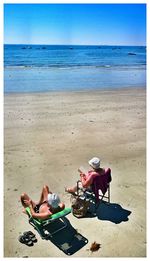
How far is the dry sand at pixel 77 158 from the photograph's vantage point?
206 inches

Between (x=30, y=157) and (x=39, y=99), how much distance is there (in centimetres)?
676

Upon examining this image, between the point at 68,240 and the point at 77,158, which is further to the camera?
the point at 77,158

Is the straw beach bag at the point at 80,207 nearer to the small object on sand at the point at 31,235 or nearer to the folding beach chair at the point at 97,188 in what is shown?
the folding beach chair at the point at 97,188

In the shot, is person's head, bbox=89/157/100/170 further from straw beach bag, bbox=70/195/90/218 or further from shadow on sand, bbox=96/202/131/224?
shadow on sand, bbox=96/202/131/224

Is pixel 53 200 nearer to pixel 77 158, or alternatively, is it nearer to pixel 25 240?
pixel 25 240

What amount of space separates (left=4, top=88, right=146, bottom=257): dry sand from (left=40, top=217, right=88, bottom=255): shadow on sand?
9 cm

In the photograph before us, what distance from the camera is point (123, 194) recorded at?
6.52m

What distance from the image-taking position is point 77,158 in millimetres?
8203

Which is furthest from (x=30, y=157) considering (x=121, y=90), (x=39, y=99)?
(x=121, y=90)

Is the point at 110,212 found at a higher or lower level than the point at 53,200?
lower

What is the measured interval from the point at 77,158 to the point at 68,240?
318cm

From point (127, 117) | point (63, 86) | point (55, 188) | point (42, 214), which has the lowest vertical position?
point (63, 86)

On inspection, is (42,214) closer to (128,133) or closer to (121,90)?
(128,133)

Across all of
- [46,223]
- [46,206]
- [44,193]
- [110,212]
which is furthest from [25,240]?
[110,212]
